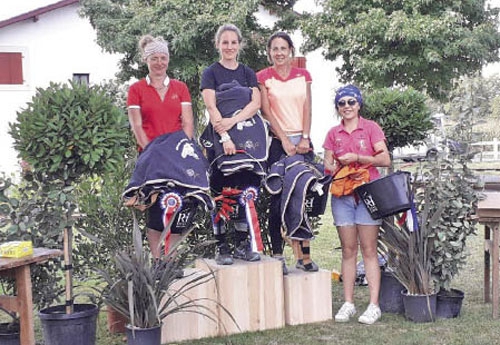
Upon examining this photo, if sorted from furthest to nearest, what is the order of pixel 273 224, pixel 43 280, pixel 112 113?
pixel 273 224
pixel 43 280
pixel 112 113

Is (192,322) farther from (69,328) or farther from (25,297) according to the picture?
(25,297)

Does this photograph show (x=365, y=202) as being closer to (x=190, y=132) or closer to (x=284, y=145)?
(x=284, y=145)

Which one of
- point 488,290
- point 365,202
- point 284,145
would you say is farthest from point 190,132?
point 488,290

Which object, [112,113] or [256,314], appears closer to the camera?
[112,113]

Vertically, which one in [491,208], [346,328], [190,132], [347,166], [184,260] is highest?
[190,132]

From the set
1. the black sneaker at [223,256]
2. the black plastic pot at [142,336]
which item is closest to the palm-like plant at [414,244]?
the black sneaker at [223,256]

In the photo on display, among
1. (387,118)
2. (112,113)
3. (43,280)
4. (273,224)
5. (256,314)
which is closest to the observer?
(112,113)

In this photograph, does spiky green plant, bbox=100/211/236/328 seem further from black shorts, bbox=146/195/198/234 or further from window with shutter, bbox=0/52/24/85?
window with shutter, bbox=0/52/24/85

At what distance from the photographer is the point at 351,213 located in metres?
4.50

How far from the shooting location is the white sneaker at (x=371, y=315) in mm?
4523

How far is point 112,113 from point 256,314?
1.68m

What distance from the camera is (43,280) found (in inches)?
163

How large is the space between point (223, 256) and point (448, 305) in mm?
1606

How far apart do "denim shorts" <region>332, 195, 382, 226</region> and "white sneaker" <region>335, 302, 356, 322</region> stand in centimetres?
62
